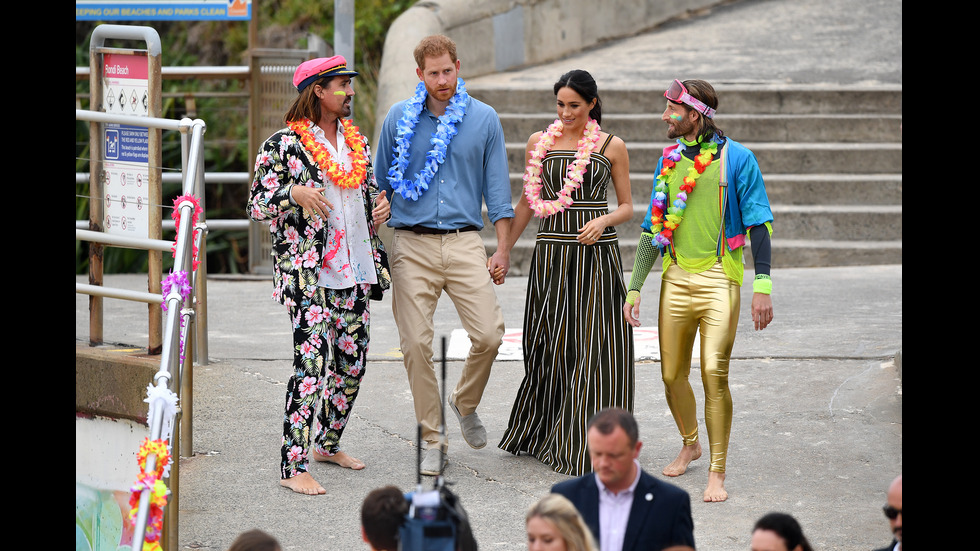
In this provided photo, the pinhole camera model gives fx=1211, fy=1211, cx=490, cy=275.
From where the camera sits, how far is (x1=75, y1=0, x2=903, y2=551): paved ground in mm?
5281

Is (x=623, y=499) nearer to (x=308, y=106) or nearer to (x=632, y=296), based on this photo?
(x=632, y=296)

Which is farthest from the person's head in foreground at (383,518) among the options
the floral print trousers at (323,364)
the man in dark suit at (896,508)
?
the floral print trousers at (323,364)

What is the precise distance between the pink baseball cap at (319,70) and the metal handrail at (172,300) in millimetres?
611

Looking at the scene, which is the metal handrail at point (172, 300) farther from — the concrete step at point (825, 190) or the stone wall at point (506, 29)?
the concrete step at point (825, 190)

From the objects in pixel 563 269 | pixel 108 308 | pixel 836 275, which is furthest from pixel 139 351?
pixel 836 275

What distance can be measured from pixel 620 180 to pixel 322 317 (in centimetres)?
161

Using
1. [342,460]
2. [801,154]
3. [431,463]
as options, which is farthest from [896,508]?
[801,154]

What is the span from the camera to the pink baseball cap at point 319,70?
5617 mm

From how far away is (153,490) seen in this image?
179 inches

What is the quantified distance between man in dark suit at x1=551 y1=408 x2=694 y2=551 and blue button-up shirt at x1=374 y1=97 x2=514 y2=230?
2.20 metres

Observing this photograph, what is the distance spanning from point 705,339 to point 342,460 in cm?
189

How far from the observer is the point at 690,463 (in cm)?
611

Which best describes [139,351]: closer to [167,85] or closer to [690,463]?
[690,463]

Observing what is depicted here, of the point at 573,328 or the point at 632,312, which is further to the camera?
→ the point at 573,328
